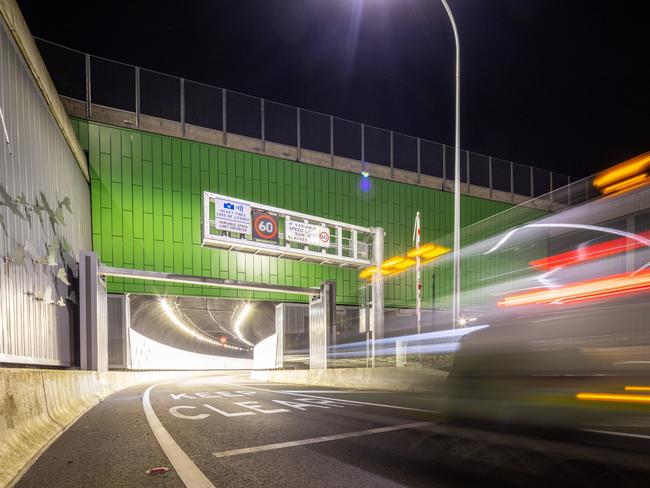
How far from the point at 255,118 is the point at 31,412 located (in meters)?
23.1

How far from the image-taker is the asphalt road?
3.42m

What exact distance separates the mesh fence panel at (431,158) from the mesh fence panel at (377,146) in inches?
117

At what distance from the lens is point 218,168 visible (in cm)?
2408

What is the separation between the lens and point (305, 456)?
4.21 meters

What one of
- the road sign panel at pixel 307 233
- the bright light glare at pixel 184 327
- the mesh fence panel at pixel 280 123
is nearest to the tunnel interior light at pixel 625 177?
the road sign panel at pixel 307 233

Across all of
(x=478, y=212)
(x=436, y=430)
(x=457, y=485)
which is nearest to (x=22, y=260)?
(x=436, y=430)

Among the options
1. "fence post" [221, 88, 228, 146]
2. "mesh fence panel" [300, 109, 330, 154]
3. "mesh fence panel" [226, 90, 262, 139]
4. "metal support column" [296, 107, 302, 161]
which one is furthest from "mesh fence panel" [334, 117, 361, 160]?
"fence post" [221, 88, 228, 146]

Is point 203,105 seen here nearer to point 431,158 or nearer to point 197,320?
point 431,158

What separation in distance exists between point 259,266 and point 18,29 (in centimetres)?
1673

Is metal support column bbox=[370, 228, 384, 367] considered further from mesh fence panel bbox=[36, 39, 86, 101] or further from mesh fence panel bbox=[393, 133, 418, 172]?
mesh fence panel bbox=[36, 39, 86, 101]

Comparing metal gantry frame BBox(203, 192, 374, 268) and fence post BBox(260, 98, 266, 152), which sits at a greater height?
fence post BBox(260, 98, 266, 152)

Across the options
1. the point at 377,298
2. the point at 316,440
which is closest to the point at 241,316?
the point at 377,298

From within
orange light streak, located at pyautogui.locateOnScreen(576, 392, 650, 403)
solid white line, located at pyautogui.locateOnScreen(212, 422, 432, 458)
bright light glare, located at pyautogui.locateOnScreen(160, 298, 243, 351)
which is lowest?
bright light glare, located at pyautogui.locateOnScreen(160, 298, 243, 351)

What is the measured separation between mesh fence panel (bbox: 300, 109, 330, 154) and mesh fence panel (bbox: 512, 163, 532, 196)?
16.6 m
